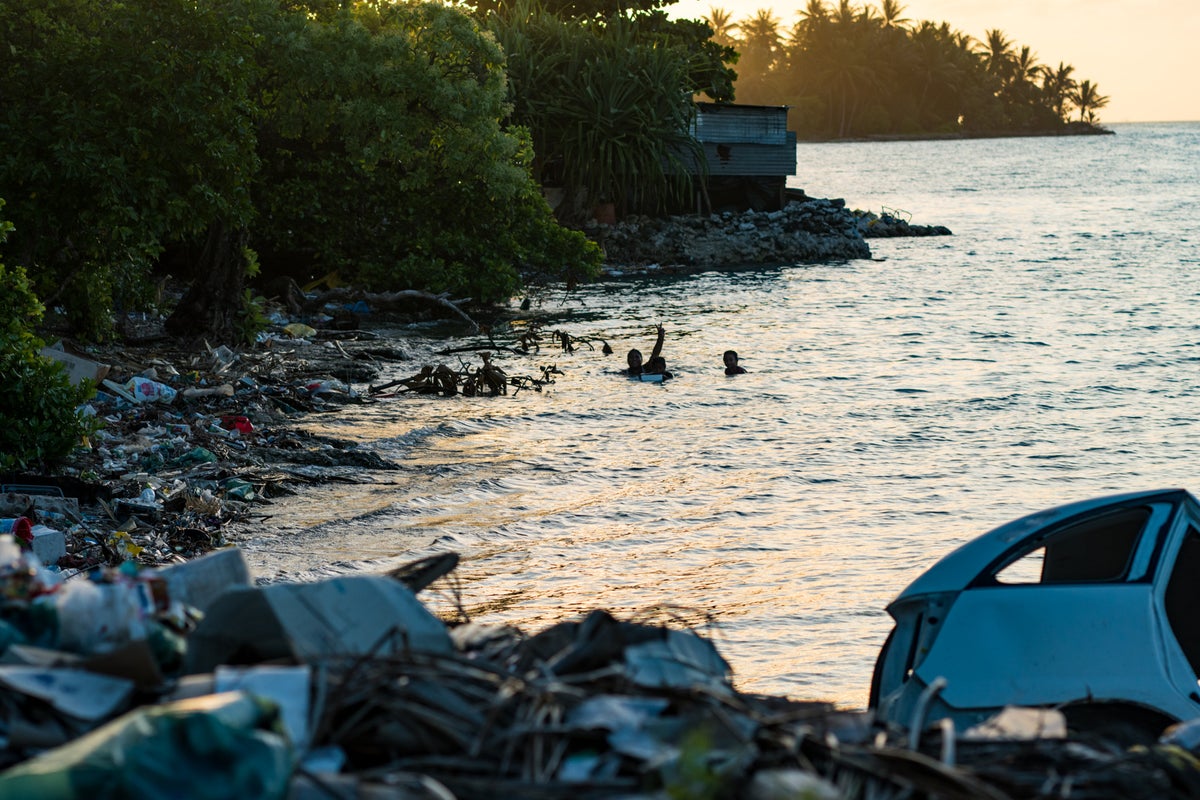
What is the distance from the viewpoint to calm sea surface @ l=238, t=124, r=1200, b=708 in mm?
9781

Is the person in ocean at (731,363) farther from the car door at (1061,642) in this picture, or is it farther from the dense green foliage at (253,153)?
the car door at (1061,642)

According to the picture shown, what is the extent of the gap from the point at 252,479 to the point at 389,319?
Result: 13502 mm

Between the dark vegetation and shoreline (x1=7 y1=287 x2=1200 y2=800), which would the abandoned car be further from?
the dark vegetation

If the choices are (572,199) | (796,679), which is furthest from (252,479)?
(572,199)

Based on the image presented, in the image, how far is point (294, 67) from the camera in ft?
66.7

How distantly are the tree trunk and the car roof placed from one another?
15.2m

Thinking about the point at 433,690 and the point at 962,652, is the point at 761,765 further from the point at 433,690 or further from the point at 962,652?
the point at 962,652

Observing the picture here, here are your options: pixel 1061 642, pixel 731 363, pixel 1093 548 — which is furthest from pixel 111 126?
pixel 1061 642

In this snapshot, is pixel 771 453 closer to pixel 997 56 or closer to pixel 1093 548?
pixel 1093 548

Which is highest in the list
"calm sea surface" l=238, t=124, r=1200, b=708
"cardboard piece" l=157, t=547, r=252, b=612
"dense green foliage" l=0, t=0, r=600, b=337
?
"dense green foliage" l=0, t=0, r=600, b=337

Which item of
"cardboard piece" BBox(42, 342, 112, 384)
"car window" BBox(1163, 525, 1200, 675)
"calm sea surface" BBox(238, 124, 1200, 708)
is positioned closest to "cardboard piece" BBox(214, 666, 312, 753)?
"calm sea surface" BBox(238, 124, 1200, 708)

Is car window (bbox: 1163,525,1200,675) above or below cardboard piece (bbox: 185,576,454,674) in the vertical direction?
below

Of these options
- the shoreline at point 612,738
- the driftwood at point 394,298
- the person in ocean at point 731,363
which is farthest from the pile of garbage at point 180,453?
the shoreline at point 612,738

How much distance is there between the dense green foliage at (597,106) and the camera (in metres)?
39.4
